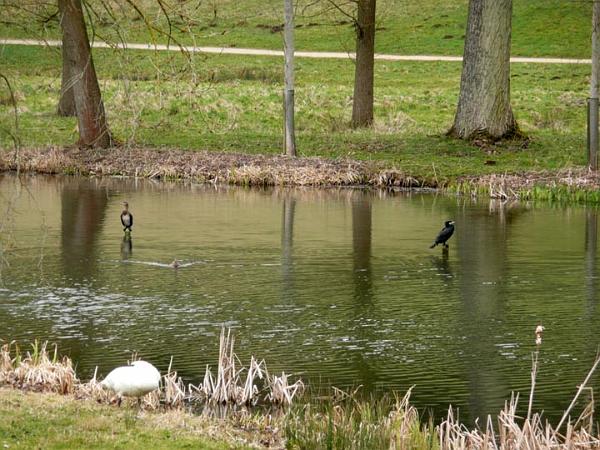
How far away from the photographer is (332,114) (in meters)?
44.0

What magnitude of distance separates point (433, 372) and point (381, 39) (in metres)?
62.0

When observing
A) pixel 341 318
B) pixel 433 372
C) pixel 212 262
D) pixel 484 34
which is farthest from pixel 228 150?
pixel 433 372

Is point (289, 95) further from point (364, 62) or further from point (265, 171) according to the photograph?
point (364, 62)

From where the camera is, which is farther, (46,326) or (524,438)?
(46,326)

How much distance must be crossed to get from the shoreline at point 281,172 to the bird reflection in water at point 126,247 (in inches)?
309

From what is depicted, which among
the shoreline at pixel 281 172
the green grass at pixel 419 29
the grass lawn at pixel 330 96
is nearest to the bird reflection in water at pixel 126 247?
the grass lawn at pixel 330 96

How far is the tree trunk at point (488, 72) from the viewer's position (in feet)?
112

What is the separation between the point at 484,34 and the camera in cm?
3431

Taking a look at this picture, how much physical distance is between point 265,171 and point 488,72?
24.0ft

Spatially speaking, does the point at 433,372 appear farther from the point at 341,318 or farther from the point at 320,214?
the point at 320,214

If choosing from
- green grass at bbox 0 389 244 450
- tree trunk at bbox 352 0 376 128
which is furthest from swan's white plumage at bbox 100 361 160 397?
tree trunk at bbox 352 0 376 128

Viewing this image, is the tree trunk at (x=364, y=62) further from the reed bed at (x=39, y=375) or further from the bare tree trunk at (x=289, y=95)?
the reed bed at (x=39, y=375)

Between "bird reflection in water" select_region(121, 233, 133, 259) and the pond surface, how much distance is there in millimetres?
96

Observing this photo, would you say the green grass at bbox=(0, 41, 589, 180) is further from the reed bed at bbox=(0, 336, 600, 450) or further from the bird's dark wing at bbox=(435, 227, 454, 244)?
the reed bed at bbox=(0, 336, 600, 450)
